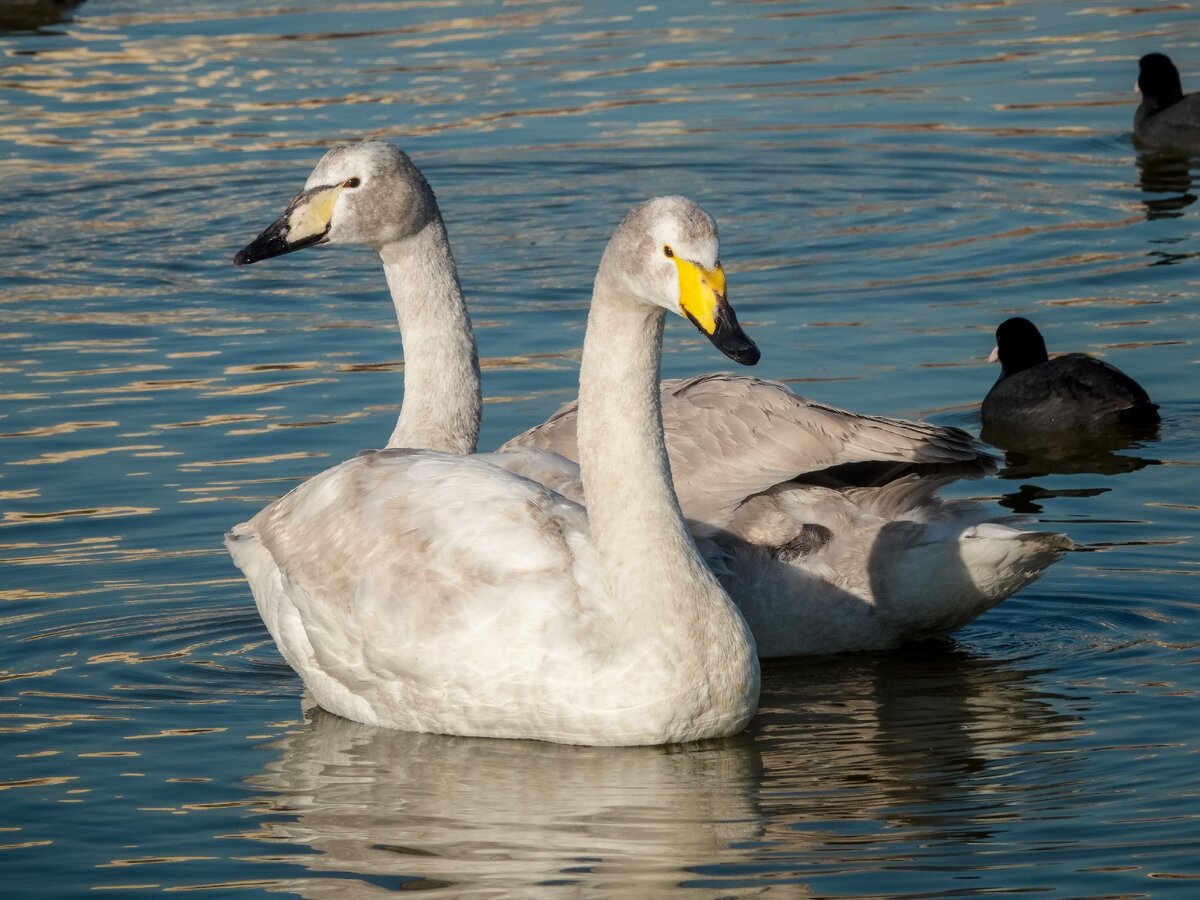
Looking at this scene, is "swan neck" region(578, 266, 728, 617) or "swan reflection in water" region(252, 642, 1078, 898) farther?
"swan neck" region(578, 266, 728, 617)

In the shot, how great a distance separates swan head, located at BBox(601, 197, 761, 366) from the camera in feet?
22.0

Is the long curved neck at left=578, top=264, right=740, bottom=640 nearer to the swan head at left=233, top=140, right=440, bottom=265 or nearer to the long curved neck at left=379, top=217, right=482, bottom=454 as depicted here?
the long curved neck at left=379, top=217, right=482, bottom=454

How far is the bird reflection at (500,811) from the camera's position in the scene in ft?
20.5

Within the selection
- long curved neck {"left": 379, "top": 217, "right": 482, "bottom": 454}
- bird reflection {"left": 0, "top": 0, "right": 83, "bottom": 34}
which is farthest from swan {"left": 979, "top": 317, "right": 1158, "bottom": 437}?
bird reflection {"left": 0, "top": 0, "right": 83, "bottom": 34}

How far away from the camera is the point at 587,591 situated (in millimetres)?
7238

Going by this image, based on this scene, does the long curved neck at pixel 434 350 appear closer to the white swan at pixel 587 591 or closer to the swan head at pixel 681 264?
the white swan at pixel 587 591

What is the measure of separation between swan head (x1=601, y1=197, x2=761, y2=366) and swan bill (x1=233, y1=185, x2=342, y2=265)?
267 centimetres

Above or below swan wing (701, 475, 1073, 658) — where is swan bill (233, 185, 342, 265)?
above

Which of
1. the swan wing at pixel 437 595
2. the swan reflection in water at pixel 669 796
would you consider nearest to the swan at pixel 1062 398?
the swan reflection in water at pixel 669 796

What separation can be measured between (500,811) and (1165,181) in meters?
11.7

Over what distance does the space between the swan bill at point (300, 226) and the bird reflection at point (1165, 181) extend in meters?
8.19

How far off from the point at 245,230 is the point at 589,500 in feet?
29.2

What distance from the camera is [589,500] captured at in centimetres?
735

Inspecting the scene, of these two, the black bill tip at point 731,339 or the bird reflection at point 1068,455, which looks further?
the bird reflection at point 1068,455
